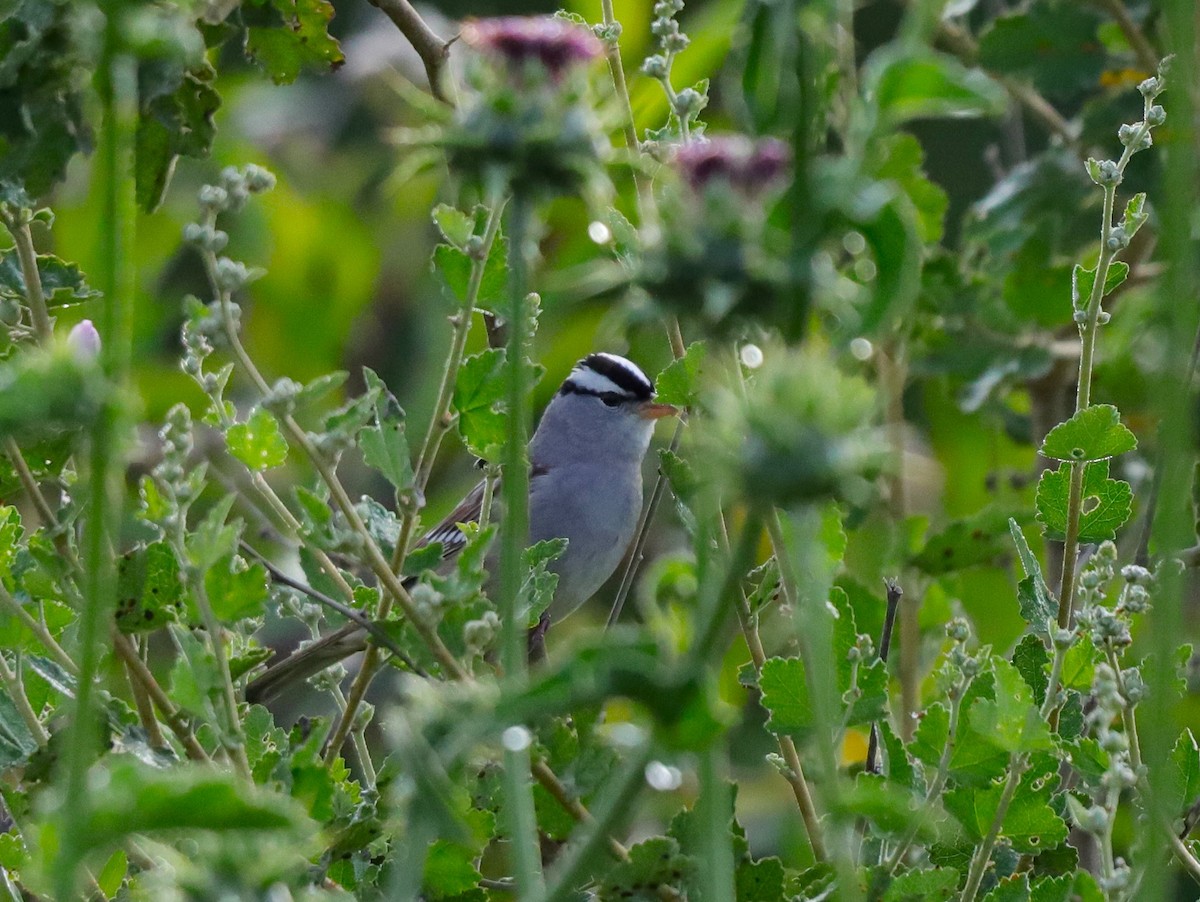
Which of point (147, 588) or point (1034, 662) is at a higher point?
point (147, 588)

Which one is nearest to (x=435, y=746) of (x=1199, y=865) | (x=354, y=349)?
(x=1199, y=865)

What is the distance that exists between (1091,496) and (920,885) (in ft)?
1.08

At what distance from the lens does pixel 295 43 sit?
1.03 m

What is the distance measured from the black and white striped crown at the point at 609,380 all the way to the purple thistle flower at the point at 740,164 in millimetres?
2043

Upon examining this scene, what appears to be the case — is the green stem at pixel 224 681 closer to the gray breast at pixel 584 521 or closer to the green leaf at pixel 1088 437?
the green leaf at pixel 1088 437

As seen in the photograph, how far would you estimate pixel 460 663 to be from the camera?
0.80 meters

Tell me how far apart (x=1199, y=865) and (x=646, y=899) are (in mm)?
288

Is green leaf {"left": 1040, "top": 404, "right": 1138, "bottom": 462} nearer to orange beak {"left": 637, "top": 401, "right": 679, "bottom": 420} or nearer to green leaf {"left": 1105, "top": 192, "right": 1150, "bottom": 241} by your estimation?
green leaf {"left": 1105, "top": 192, "right": 1150, "bottom": 241}

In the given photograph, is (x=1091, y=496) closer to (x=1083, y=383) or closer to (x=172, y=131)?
(x=1083, y=383)

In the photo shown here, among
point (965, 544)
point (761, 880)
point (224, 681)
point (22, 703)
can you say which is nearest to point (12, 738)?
point (22, 703)

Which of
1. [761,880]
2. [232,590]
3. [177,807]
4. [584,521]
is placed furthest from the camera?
[584,521]

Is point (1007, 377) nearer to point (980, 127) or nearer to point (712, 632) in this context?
point (712, 632)

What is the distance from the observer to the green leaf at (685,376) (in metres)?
0.88

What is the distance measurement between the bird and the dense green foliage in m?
0.74
